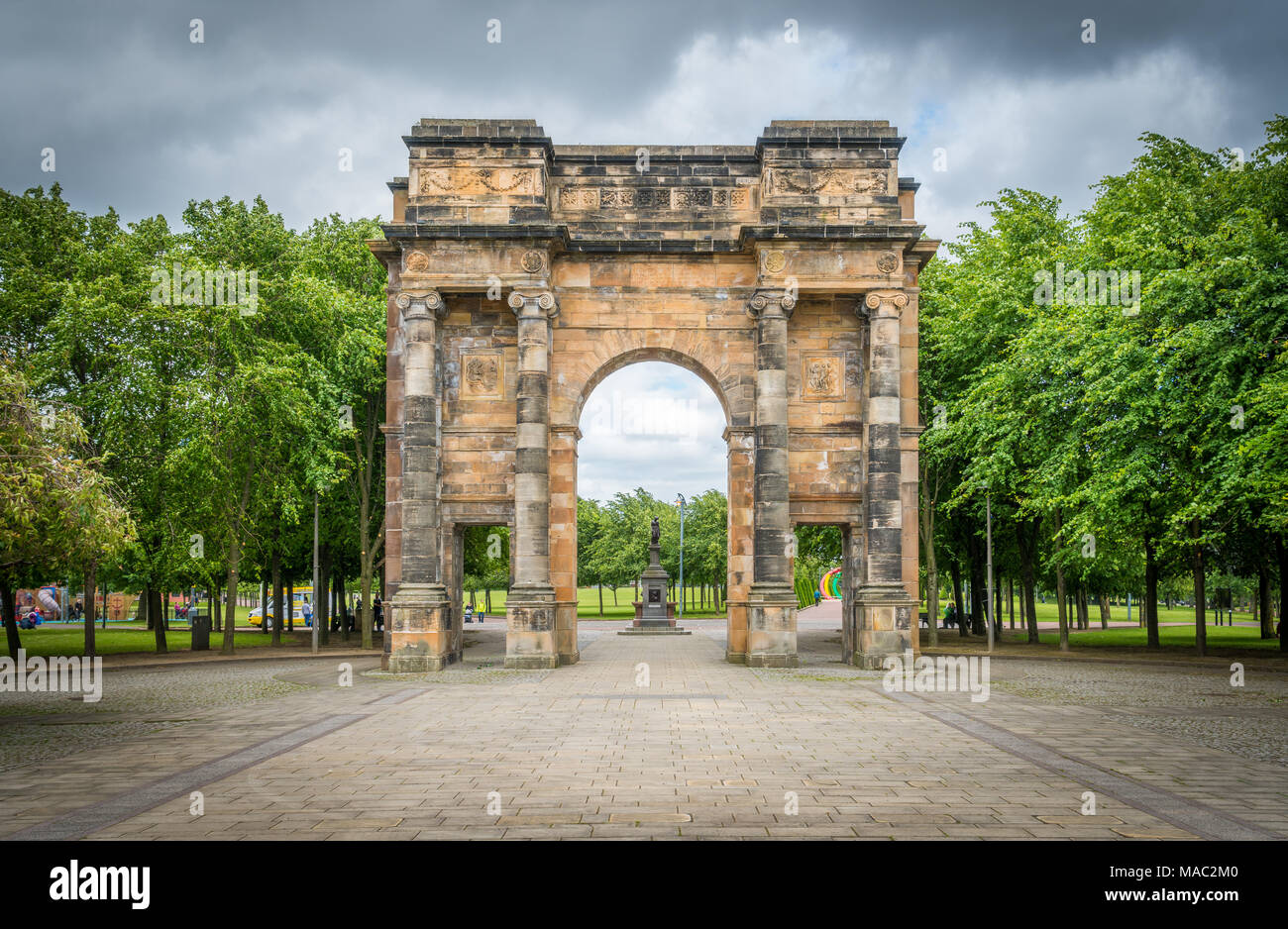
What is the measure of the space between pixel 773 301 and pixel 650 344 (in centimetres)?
339

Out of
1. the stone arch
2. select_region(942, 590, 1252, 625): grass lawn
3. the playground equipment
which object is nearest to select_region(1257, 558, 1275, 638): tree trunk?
select_region(942, 590, 1252, 625): grass lawn

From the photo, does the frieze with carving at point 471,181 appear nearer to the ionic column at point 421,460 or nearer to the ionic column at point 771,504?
the ionic column at point 421,460

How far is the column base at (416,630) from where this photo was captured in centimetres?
2100

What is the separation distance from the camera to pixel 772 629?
70.6 ft

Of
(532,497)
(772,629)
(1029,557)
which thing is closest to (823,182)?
(532,497)

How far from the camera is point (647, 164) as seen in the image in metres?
23.5

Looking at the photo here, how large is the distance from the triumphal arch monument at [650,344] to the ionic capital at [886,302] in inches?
2.2

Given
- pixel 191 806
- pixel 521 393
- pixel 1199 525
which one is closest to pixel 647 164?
pixel 521 393

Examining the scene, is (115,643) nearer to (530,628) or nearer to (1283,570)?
(530,628)

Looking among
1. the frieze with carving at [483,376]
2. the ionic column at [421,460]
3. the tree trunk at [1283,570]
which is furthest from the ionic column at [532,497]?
the tree trunk at [1283,570]

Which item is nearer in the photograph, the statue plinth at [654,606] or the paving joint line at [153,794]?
the paving joint line at [153,794]

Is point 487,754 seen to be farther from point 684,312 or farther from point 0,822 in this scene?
point 684,312

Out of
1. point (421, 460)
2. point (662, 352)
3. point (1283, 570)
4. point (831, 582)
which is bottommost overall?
point (831, 582)
